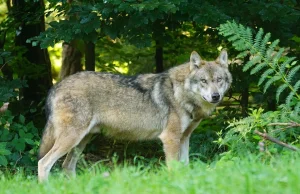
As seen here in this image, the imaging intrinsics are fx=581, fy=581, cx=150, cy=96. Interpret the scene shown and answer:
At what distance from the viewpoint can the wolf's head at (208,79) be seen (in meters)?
8.31

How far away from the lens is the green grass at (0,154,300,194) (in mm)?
4238

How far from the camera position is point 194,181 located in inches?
180

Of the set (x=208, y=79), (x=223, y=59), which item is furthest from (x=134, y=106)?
(x=223, y=59)

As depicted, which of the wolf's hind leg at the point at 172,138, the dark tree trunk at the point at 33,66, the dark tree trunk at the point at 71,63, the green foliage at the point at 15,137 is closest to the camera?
the wolf's hind leg at the point at 172,138

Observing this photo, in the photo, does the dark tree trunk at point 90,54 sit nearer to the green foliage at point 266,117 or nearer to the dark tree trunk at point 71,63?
the dark tree trunk at point 71,63

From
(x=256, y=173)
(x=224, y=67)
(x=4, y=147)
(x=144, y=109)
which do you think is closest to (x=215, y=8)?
(x=224, y=67)

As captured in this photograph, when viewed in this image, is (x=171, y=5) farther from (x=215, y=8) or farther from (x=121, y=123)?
(x=121, y=123)

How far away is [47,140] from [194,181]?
14.2 ft

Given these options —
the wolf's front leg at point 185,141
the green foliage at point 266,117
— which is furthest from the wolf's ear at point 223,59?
the green foliage at point 266,117

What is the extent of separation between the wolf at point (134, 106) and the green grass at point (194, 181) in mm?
2766

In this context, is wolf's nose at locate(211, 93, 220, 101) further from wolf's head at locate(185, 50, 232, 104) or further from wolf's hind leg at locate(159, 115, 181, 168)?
wolf's hind leg at locate(159, 115, 181, 168)

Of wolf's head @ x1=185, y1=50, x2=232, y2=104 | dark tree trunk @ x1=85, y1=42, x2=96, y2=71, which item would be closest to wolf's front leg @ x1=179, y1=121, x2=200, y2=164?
wolf's head @ x1=185, y1=50, x2=232, y2=104

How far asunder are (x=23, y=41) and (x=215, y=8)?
184 inches

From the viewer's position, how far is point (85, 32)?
815cm
